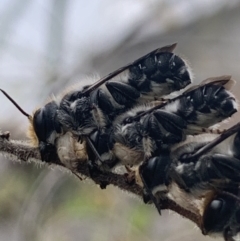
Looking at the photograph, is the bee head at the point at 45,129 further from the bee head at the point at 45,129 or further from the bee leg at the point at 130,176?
the bee leg at the point at 130,176

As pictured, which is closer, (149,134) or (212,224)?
(212,224)

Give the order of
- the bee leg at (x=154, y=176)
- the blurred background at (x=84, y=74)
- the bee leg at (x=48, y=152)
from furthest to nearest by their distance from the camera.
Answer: the blurred background at (x=84, y=74) → the bee leg at (x=48, y=152) → the bee leg at (x=154, y=176)

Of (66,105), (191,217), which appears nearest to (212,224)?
(191,217)

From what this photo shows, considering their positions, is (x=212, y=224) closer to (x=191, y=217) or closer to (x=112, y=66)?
(x=191, y=217)

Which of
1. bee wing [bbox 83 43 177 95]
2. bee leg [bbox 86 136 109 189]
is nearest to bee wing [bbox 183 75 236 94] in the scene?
bee wing [bbox 83 43 177 95]

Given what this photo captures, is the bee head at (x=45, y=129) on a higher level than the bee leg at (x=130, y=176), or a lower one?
higher

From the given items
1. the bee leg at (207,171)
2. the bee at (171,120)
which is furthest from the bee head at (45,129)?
the bee leg at (207,171)

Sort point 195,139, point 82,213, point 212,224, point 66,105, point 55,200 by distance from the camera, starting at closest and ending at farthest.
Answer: point 212,224, point 195,139, point 66,105, point 55,200, point 82,213

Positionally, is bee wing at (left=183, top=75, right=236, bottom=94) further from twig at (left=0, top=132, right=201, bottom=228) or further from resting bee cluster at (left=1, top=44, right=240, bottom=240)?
twig at (left=0, top=132, right=201, bottom=228)
